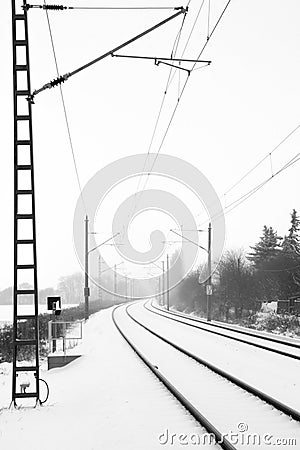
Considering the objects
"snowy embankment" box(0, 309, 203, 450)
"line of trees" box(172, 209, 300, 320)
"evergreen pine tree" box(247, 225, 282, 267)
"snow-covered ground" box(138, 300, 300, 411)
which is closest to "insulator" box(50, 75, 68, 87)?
"snowy embankment" box(0, 309, 203, 450)

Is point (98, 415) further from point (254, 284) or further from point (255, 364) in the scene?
point (254, 284)

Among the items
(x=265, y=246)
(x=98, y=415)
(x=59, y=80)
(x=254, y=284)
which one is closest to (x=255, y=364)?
(x=98, y=415)

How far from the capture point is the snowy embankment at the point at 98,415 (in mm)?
8195

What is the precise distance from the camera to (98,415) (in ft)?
32.6

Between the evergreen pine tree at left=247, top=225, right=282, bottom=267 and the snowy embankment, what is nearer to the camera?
the snowy embankment

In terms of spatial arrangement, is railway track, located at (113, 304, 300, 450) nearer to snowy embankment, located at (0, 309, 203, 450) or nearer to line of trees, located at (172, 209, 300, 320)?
snowy embankment, located at (0, 309, 203, 450)

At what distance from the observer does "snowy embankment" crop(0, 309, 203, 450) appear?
8.20 meters

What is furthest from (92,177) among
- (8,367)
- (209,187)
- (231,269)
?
(8,367)

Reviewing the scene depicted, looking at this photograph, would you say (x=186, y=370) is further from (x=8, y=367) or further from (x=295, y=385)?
(x=8, y=367)

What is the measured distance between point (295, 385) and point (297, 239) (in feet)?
180

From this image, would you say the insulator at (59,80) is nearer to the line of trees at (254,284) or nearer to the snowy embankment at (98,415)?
the snowy embankment at (98,415)

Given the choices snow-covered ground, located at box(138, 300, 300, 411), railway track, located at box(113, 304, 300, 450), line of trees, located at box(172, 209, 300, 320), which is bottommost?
snow-covered ground, located at box(138, 300, 300, 411)

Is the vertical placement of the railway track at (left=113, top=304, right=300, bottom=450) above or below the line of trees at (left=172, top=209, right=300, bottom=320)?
below

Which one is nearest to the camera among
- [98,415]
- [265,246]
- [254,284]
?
[98,415]
